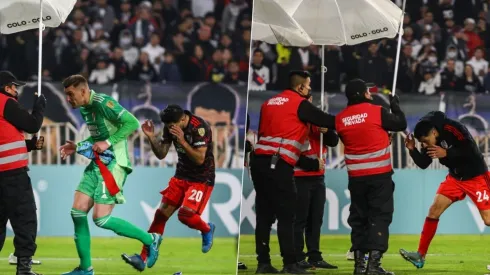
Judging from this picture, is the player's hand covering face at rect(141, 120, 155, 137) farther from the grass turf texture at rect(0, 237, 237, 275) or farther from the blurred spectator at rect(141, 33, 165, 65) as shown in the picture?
the blurred spectator at rect(141, 33, 165, 65)

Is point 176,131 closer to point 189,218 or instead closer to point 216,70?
point 189,218

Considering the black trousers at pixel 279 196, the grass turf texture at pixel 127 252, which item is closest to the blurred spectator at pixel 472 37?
the grass turf texture at pixel 127 252

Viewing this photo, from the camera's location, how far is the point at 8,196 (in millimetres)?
7680

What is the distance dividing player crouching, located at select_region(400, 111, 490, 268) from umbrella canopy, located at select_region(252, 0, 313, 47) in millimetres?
1702

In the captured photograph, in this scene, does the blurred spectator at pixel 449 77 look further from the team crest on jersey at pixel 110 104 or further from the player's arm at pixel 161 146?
the team crest on jersey at pixel 110 104

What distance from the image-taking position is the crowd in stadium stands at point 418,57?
1283 cm

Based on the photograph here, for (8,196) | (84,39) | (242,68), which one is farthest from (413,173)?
(8,196)

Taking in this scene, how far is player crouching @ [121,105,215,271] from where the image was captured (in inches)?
332

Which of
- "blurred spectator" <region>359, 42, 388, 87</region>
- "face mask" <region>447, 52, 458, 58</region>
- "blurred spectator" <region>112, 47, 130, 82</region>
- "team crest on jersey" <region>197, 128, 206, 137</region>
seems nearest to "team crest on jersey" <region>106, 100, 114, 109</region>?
"team crest on jersey" <region>197, 128, 206, 137</region>

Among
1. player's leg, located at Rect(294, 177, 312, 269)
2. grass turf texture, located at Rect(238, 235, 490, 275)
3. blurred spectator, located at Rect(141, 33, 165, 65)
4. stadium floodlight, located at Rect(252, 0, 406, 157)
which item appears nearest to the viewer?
grass turf texture, located at Rect(238, 235, 490, 275)

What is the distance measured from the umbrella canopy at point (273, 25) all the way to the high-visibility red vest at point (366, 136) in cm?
141

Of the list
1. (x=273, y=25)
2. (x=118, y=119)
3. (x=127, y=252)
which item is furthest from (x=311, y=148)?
(x=127, y=252)

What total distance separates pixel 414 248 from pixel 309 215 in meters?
2.67

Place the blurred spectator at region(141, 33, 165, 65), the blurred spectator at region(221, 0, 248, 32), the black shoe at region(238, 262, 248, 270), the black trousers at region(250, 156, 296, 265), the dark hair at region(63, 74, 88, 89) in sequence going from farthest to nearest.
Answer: the blurred spectator at region(221, 0, 248, 32) → the blurred spectator at region(141, 33, 165, 65) → the black shoe at region(238, 262, 248, 270) → the black trousers at region(250, 156, 296, 265) → the dark hair at region(63, 74, 88, 89)
